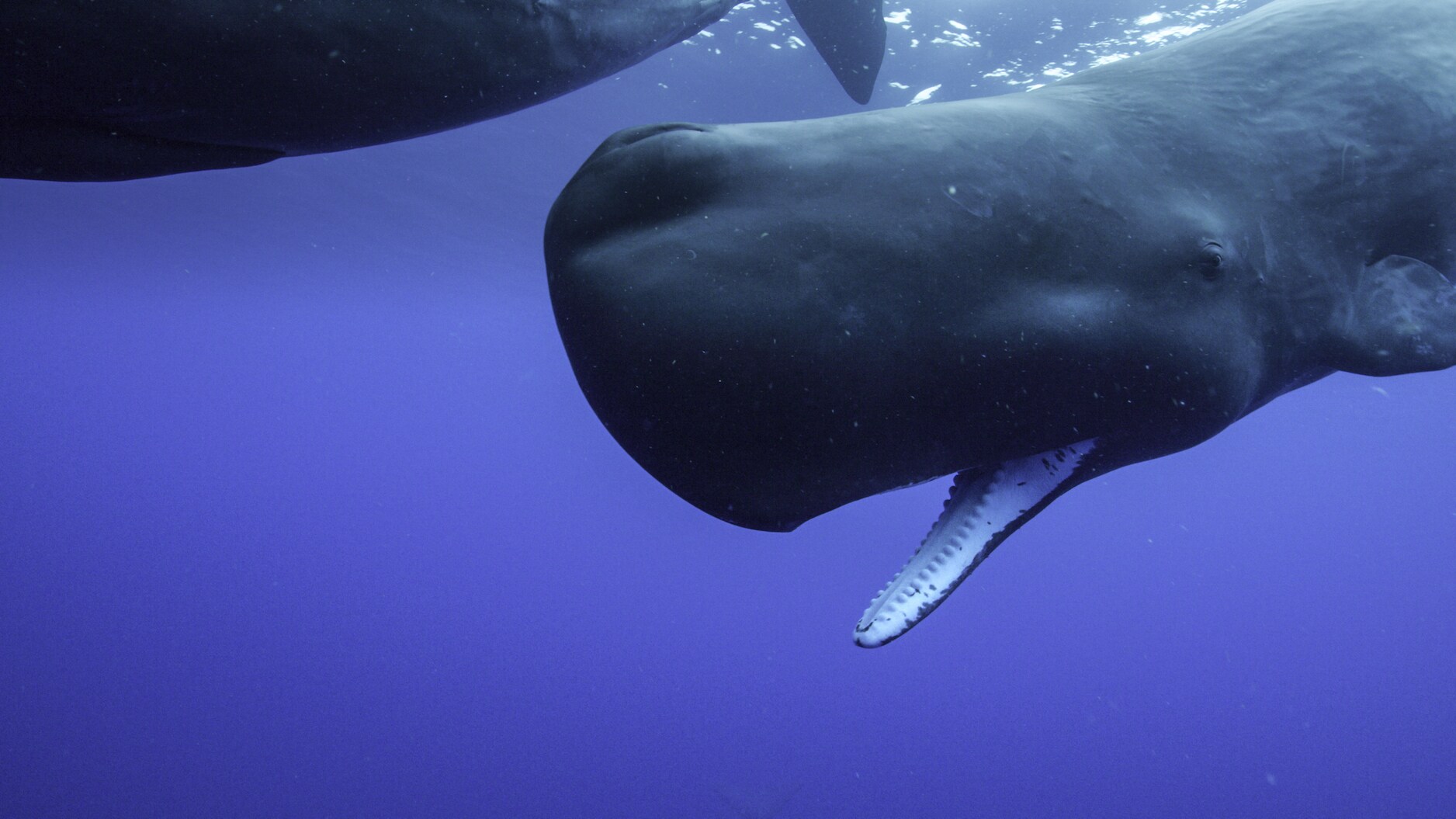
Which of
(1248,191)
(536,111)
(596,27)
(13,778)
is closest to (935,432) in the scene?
(1248,191)

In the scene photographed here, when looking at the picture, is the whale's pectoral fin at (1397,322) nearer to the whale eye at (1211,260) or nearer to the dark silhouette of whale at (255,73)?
the whale eye at (1211,260)

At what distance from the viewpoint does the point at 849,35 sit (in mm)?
9922

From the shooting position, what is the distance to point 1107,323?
198 cm

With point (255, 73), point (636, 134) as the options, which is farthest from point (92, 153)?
point (636, 134)

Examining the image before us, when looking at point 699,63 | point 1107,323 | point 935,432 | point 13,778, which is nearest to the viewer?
point 935,432

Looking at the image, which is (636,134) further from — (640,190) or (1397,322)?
(1397,322)

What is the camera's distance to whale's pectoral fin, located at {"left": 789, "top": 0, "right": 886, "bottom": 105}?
375 inches

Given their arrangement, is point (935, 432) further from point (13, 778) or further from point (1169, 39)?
point (13, 778)

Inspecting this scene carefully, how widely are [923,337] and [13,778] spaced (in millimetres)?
30073

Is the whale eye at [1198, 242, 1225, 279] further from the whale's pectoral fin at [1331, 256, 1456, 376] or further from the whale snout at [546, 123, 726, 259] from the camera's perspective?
the whale snout at [546, 123, 726, 259]

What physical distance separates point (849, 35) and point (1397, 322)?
8649 millimetres

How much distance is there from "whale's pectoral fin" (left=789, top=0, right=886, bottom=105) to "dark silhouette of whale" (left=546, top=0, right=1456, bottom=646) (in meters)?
7.71

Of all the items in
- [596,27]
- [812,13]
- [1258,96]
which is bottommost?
[812,13]

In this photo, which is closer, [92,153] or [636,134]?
[636,134]
